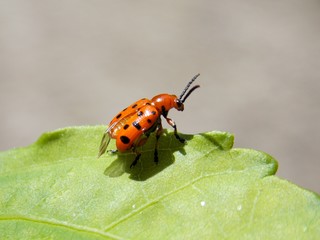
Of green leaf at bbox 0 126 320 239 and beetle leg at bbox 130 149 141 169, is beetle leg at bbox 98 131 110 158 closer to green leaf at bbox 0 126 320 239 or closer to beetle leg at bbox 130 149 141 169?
green leaf at bbox 0 126 320 239

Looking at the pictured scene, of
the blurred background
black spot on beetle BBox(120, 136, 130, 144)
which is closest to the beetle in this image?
black spot on beetle BBox(120, 136, 130, 144)

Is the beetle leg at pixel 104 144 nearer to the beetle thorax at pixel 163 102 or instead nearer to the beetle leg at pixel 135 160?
the beetle leg at pixel 135 160

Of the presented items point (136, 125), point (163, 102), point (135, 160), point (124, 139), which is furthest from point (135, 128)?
point (163, 102)

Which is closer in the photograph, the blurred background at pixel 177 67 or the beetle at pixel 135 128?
the beetle at pixel 135 128

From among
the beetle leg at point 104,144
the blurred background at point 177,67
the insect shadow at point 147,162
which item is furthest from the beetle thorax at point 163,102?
the blurred background at point 177,67

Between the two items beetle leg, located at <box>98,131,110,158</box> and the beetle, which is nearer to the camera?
beetle leg, located at <box>98,131,110,158</box>

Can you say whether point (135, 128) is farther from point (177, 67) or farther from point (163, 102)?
point (177, 67)
